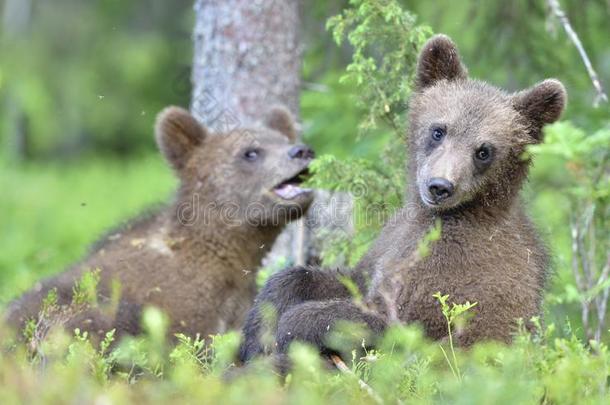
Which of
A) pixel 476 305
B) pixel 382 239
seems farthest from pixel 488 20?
pixel 476 305

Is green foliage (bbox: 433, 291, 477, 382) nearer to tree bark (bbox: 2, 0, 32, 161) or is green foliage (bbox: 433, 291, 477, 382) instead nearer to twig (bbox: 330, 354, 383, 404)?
twig (bbox: 330, 354, 383, 404)

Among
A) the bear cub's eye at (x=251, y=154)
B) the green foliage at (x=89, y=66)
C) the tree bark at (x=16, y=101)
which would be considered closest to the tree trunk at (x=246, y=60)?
the bear cub's eye at (x=251, y=154)

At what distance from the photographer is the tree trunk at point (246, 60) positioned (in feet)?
29.2

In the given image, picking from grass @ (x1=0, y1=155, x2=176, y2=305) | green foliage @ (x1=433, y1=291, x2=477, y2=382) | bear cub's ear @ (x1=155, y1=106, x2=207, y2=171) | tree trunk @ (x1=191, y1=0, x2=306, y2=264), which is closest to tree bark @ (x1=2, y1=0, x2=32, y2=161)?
grass @ (x1=0, y1=155, x2=176, y2=305)

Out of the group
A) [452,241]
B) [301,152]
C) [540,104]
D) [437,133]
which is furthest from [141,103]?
[452,241]

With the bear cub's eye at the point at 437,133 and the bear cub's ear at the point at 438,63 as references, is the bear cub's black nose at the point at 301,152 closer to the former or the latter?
the bear cub's ear at the point at 438,63

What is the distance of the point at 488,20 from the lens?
10.0 m

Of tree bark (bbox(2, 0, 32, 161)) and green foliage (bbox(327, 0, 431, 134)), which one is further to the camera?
tree bark (bbox(2, 0, 32, 161))

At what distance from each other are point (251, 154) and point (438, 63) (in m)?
2.21

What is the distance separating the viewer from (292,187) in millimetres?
8398

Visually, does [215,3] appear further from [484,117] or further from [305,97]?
[484,117]

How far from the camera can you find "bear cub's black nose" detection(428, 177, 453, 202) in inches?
240

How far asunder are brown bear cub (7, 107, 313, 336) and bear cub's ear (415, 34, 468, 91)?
5.25ft

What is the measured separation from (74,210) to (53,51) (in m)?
3.55
